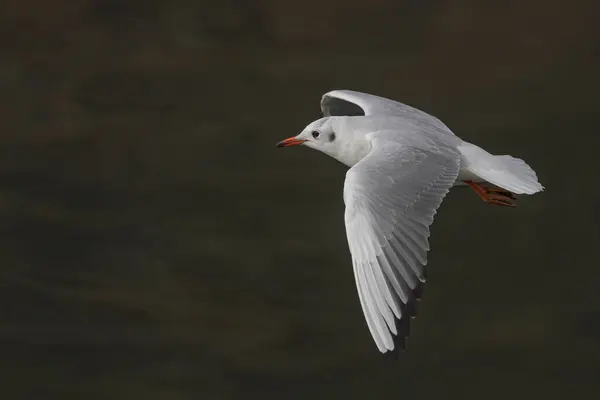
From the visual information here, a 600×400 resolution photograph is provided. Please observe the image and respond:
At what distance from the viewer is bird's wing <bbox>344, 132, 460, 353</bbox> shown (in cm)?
249

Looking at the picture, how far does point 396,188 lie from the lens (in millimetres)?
2656

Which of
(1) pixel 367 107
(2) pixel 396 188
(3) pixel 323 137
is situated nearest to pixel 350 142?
(3) pixel 323 137

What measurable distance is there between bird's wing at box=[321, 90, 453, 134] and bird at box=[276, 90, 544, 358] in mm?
12

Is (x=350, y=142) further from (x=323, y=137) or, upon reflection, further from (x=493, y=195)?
(x=493, y=195)

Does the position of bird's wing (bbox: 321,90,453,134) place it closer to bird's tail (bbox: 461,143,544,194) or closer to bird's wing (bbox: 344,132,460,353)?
bird's tail (bbox: 461,143,544,194)

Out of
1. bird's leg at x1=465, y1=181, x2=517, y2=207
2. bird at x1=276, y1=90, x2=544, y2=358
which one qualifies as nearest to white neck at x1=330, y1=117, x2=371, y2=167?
bird at x1=276, y1=90, x2=544, y2=358

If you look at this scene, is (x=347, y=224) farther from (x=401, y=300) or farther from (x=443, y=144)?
(x=443, y=144)

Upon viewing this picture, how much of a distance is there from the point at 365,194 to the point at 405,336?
320mm

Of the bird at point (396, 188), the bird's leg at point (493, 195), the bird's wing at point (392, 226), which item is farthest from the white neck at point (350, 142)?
the bird's leg at point (493, 195)

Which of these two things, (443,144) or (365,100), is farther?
(365,100)

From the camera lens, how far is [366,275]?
2.52 metres

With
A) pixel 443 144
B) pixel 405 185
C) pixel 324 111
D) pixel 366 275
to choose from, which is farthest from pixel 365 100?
pixel 366 275

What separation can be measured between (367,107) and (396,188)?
65 centimetres

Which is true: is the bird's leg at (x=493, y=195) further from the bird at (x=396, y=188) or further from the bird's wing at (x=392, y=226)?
the bird's wing at (x=392, y=226)
